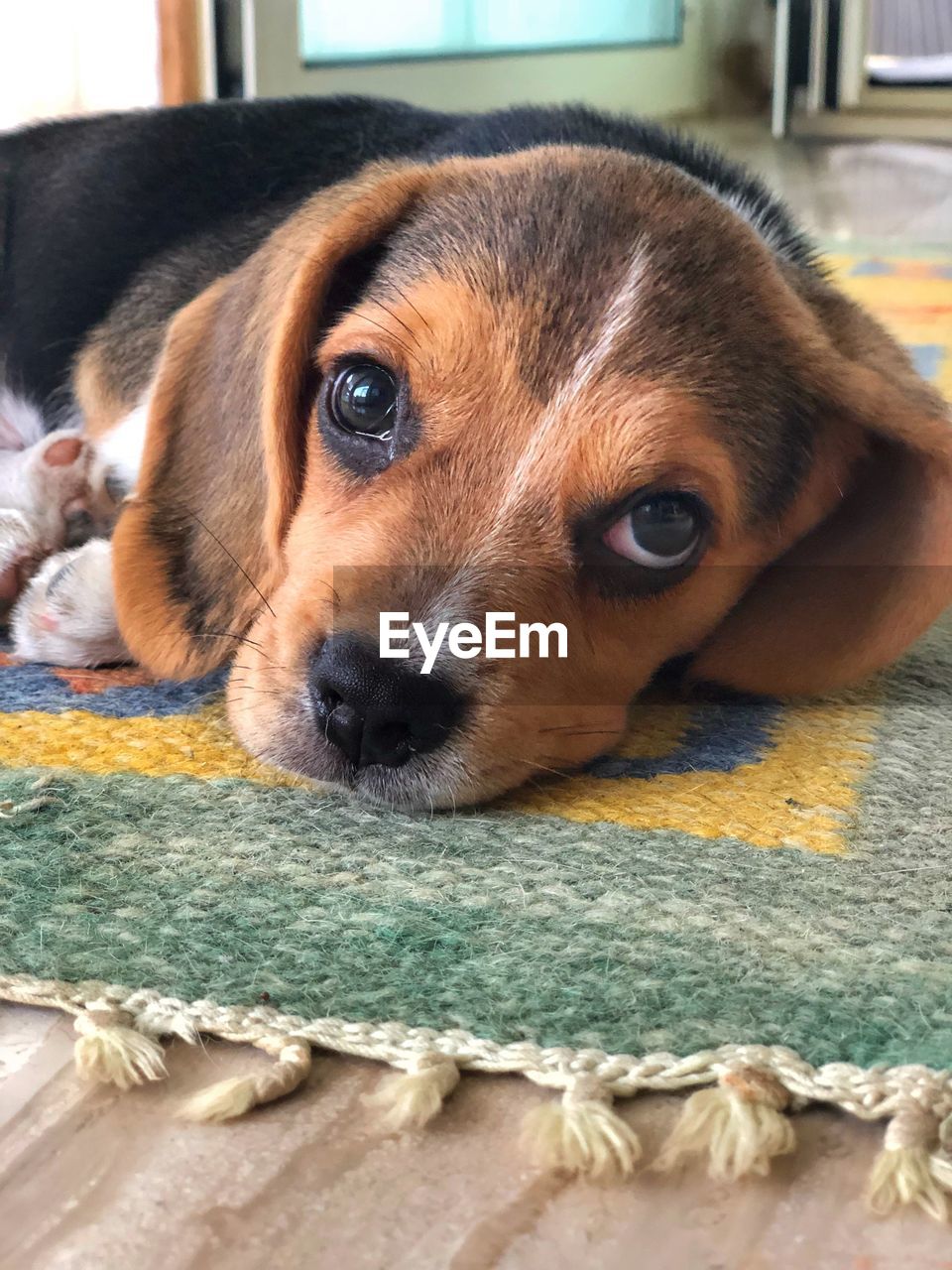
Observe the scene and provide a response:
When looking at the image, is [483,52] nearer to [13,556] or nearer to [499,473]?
[13,556]

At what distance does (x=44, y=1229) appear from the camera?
1343 mm

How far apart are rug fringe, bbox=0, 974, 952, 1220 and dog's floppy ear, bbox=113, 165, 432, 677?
93 centimetres

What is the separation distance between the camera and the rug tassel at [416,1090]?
1.49 metres

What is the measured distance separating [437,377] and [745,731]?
85 cm

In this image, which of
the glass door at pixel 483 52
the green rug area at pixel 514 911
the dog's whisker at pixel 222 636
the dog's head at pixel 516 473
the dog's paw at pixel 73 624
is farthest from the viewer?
the glass door at pixel 483 52

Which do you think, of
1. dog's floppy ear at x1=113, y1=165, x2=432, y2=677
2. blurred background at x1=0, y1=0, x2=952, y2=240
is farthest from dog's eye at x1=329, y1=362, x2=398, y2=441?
blurred background at x1=0, y1=0, x2=952, y2=240

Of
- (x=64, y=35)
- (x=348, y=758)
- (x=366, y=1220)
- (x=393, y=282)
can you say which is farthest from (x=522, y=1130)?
(x=64, y=35)

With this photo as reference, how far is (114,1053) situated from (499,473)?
40.3 inches

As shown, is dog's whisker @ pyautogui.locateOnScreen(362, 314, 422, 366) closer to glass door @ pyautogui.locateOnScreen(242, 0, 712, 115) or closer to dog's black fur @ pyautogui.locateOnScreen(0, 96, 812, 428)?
dog's black fur @ pyautogui.locateOnScreen(0, 96, 812, 428)

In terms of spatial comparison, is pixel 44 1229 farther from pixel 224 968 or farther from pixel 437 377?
pixel 437 377

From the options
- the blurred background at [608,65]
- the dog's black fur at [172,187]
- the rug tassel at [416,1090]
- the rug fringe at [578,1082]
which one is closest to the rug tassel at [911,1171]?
the rug fringe at [578,1082]

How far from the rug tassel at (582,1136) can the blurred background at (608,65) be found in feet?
15.7

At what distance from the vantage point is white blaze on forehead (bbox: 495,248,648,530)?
2137mm

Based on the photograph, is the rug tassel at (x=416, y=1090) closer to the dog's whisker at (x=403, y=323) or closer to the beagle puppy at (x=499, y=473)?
the beagle puppy at (x=499, y=473)
